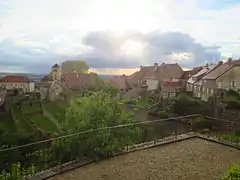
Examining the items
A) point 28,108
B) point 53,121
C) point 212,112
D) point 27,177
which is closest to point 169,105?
point 212,112

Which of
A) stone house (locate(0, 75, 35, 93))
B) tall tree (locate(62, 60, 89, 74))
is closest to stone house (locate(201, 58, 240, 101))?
stone house (locate(0, 75, 35, 93))

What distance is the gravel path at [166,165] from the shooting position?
6.12 metres

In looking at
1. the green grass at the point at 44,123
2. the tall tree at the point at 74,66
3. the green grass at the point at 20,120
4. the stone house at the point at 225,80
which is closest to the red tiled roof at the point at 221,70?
the stone house at the point at 225,80

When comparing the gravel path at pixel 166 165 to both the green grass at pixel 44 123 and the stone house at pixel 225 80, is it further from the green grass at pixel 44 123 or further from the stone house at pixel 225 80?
the stone house at pixel 225 80

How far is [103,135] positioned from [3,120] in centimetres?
2326

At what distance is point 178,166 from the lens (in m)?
6.75

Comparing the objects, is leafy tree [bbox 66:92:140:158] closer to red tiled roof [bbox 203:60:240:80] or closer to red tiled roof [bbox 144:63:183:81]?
red tiled roof [bbox 203:60:240:80]

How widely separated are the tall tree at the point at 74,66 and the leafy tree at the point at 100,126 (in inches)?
1993

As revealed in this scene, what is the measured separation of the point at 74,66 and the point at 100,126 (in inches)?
2142

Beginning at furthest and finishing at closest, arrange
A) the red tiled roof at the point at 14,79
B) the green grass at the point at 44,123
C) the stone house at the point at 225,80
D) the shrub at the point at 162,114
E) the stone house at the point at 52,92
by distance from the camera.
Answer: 1. the red tiled roof at the point at 14,79
2. the stone house at the point at 52,92
3. the stone house at the point at 225,80
4. the shrub at the point at 162,114
5. the green grass at the point at 44,123

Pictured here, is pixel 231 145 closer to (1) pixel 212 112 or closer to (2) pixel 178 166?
(2) pixel 178 166

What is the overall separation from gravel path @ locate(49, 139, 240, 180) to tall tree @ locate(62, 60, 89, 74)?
5248 cm

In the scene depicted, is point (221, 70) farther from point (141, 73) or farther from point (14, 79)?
point (14, 79)

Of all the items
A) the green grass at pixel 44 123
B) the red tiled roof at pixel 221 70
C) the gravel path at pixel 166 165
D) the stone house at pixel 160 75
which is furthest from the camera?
the stone house at pixel 160 75
